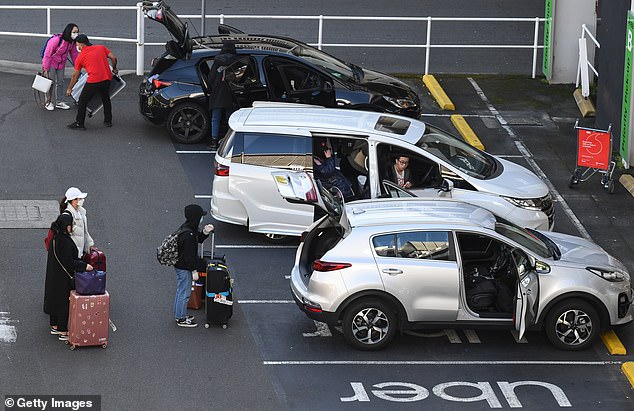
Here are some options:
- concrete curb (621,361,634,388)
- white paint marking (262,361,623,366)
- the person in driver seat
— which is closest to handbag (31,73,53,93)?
the person in driver seat

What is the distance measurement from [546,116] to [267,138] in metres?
8.16

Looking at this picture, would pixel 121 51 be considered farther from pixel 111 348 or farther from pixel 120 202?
pixel 111 348

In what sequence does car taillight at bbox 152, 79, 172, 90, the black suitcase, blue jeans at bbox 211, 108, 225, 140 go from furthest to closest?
car taillight at bbox 152, 79, 172, 90 → blue jeans at bbox 211, 108, 225, 140 → the black suitcase

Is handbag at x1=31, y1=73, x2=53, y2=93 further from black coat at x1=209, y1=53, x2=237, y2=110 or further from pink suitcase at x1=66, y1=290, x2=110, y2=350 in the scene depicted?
pink suitcase at x1=66, y1=290, x2=110, y2=350

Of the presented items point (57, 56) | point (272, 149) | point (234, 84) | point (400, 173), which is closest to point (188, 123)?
point (234, 84)

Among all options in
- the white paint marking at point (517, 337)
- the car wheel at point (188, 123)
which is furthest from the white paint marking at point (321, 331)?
the car wheel at point (188, 123)

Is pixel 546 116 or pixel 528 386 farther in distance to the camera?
pixel 546 116

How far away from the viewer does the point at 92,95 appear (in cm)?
2083

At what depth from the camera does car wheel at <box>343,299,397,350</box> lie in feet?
44.0

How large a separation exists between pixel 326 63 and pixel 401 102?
1538 millimetres

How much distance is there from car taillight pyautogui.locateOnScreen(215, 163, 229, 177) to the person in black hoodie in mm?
2469

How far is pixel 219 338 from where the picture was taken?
13.9 m

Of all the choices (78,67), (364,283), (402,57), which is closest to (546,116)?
(402,57)

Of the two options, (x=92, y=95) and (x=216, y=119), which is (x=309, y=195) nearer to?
(x=216, y=119)
